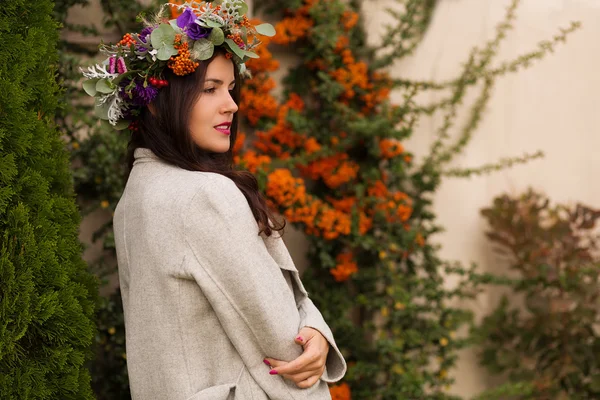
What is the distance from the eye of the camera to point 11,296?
178 cm

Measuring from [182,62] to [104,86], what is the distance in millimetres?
261

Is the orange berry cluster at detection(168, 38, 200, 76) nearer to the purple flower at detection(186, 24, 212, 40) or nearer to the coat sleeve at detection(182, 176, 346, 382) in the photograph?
the purple flower at detection(186, 24, 212, 40)

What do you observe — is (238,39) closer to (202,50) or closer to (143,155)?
(202,50)

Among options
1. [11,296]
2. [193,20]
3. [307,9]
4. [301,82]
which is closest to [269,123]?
[301,82]

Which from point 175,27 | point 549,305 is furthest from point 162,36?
point 549,305

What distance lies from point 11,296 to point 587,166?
3.77 m

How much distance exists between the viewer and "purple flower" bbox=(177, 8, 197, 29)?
1823 mm

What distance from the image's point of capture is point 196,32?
1821mm

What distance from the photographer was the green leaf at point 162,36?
180 centimetres

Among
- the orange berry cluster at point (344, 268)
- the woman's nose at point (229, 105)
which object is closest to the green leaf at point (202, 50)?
the woman's nose at point (229, 105)

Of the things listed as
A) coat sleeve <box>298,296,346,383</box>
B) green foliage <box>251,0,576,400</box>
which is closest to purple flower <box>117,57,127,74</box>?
coat sleeve <box>298,296,346,383</box>

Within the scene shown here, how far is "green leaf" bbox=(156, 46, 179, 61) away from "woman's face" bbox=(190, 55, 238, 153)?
4.1 inches

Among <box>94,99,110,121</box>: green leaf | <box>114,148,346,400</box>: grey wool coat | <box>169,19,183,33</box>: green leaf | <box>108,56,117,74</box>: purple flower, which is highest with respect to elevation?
<box>169,19,183,33</box>: green leaf

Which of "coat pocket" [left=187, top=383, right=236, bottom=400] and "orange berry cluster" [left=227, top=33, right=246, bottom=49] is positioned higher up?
"orange berry cluster" [left=227, top=33, right=246, bottom=49]
